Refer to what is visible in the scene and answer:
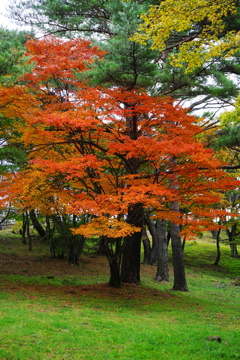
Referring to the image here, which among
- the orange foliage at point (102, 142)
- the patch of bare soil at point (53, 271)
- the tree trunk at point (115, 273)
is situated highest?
the orange foliage at point (102, 142)

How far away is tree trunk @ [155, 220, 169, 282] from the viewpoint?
50.3ft

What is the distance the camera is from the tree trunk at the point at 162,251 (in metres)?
15.3

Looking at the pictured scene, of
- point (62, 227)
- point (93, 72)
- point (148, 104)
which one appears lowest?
point (62, 227)

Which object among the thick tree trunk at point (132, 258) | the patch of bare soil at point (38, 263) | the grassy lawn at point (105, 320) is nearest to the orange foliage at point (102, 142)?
the thick tree trunk at point (132, 258)

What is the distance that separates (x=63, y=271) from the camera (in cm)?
1526

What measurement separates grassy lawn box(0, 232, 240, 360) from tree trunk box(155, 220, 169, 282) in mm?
2161

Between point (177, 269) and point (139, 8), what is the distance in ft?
31.1

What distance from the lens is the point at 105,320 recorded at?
7.44 metres

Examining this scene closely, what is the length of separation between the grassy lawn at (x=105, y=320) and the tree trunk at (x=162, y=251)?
2.16m

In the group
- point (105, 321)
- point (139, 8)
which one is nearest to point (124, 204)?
point (105, 321)

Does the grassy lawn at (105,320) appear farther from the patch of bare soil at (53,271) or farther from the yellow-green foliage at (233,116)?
the yellow-green foliage at (233,116)

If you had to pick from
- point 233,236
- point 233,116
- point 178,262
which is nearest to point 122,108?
point 233,116

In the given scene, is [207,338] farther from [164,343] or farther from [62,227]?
[62,227]

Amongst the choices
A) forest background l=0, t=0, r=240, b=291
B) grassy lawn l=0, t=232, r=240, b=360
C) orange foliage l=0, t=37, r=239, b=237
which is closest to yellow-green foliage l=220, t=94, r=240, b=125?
forest background l=0, t=0, r=240, b=291
